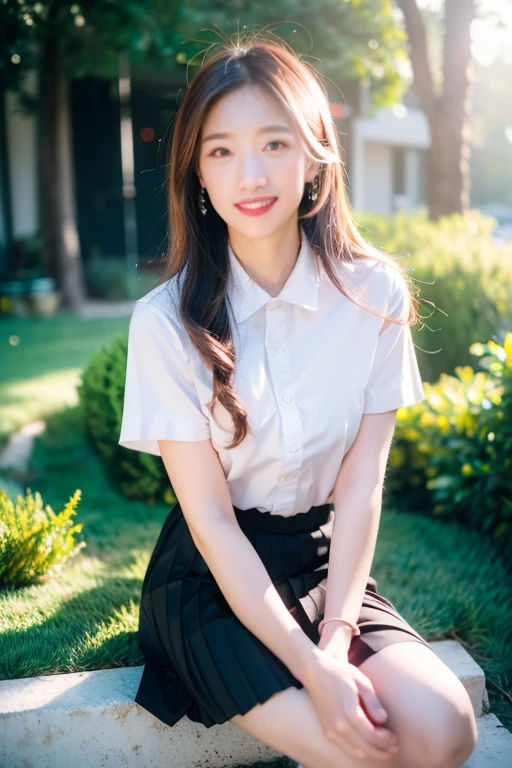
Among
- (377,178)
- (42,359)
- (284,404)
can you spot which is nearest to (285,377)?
(284,404)

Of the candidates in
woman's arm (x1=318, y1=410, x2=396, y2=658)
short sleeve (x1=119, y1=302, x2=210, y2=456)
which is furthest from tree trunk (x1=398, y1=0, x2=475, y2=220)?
short sleeve (x1=119, y1=302, x2=210, y2=456)

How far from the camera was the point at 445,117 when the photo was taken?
7.90m

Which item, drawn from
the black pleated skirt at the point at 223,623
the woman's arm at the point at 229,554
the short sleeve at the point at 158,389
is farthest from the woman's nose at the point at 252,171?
the black pleated skirt at the point at 223,623

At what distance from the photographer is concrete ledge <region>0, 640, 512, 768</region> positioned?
2.04m

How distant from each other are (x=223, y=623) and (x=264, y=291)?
0.89 meters

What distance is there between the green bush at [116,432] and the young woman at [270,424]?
5.34 ft

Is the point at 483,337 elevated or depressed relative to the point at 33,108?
depressed

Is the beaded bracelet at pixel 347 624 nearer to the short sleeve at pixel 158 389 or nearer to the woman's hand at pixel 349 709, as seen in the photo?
the woman's hand at pixel 349 709

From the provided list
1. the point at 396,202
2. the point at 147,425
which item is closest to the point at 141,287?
the point at 147,425

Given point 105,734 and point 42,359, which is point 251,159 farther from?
point 42,359

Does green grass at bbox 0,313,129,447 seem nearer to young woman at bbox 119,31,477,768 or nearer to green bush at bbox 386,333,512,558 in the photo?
green bush at bbox 386,333,512,558

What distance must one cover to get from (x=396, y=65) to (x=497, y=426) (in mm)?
9629

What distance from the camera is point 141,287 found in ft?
38.8

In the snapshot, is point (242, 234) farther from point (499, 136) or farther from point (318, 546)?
point (499, 136)
